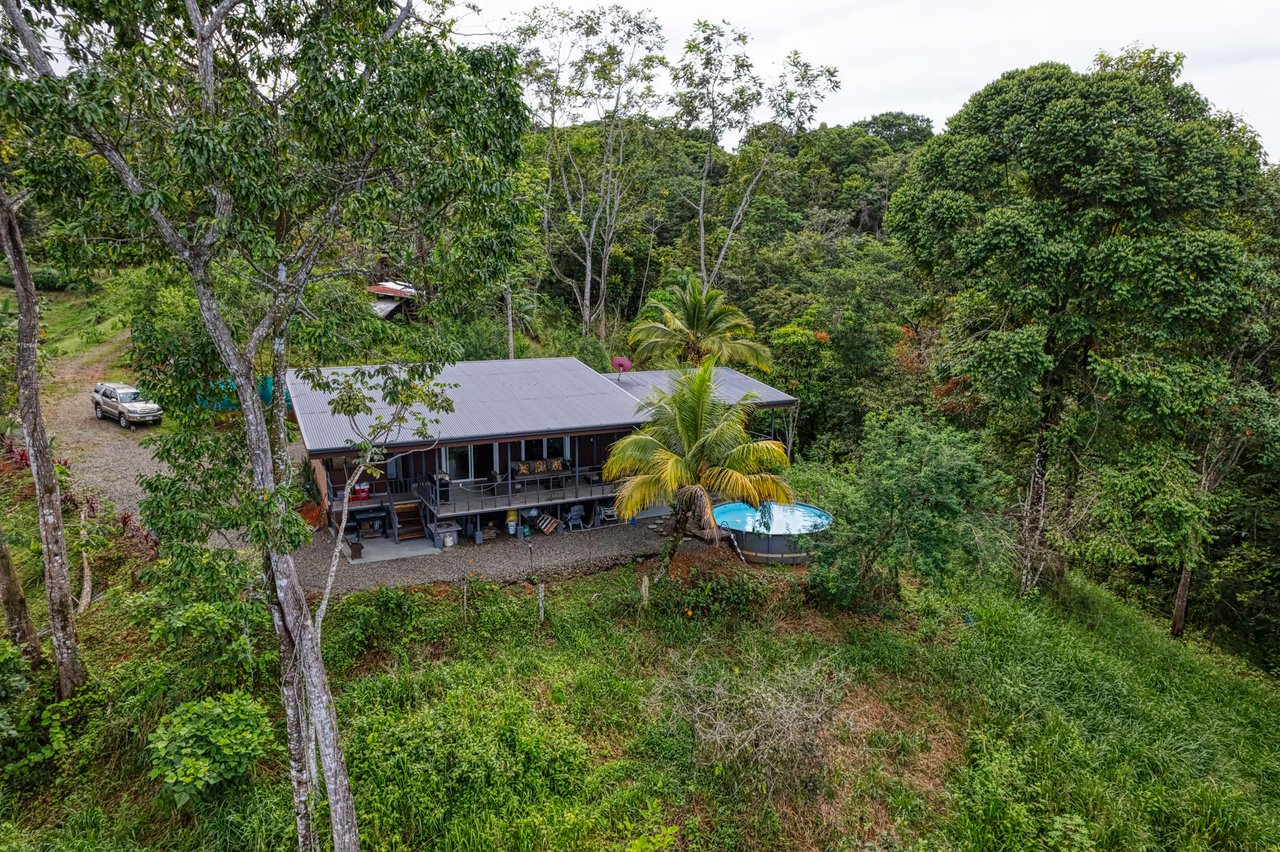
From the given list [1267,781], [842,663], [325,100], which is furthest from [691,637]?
[325,100]

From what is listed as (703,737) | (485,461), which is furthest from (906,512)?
(485,461)

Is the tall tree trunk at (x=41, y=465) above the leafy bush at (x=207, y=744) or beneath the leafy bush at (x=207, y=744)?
above

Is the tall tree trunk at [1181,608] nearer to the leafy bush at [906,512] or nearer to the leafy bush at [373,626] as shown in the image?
the leafy bush at [906,512]

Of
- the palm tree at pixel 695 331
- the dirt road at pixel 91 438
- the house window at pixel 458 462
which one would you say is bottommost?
the dirt road at pixel 91 438

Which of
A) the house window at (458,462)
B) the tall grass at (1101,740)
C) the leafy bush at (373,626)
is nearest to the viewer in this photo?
the tall grass at (1101,740)

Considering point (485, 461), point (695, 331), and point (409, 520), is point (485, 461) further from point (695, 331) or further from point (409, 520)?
point (695, 331)

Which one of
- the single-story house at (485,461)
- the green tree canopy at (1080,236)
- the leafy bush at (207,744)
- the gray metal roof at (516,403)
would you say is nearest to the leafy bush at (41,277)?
the gray metal roof at (516,403)

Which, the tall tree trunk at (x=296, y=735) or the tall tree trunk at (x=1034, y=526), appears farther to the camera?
the tall tree trunk at (x=1034, y=526)

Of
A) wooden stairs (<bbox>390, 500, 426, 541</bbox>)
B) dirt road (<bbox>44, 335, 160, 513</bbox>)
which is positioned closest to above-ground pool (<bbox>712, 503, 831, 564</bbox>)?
wooden stairs (<bbox>390, 500, 426, 541</bbox>)
